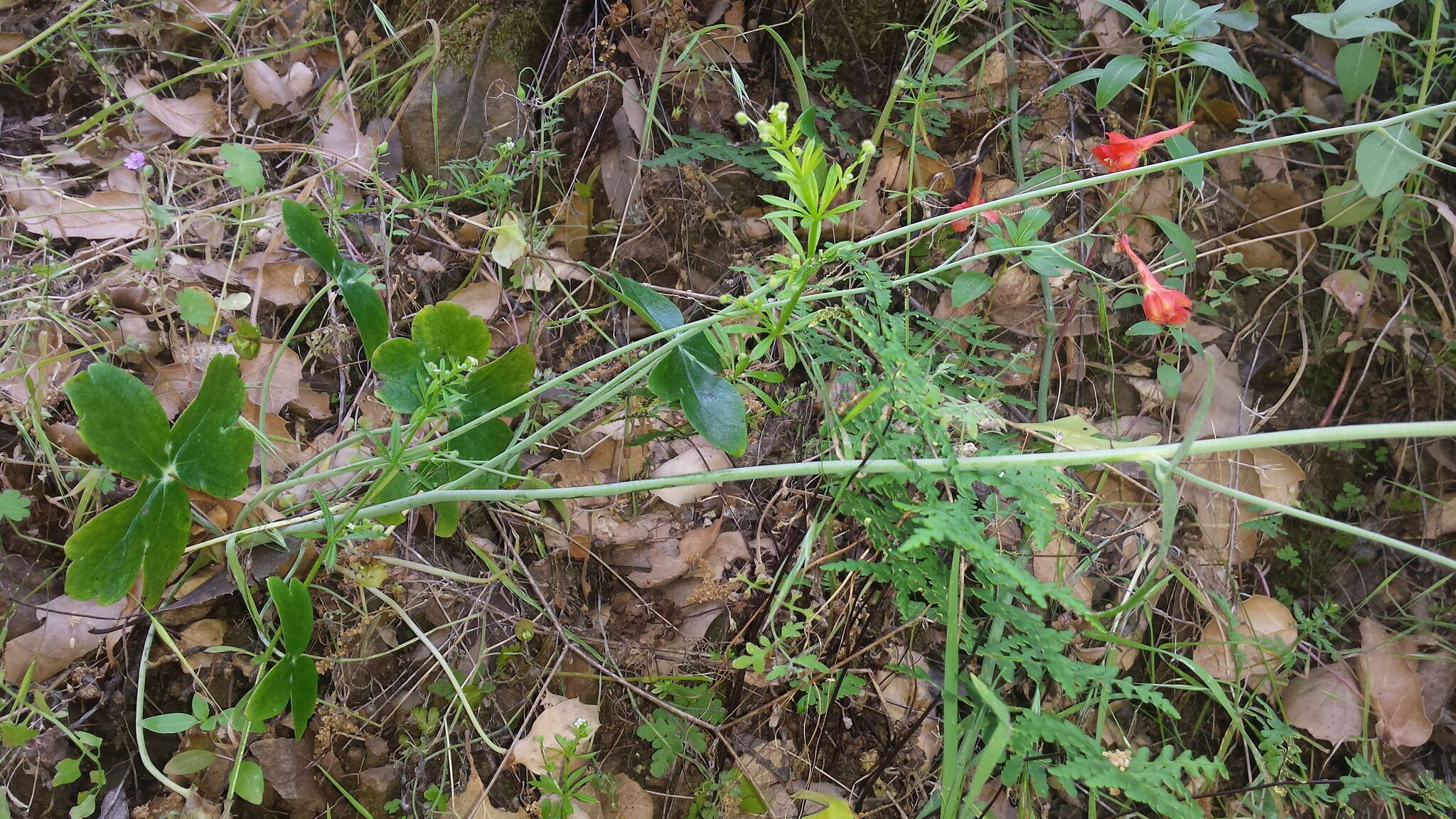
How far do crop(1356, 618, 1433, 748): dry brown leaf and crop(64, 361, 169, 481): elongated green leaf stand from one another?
2.20 m

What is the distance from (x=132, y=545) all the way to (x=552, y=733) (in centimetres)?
67

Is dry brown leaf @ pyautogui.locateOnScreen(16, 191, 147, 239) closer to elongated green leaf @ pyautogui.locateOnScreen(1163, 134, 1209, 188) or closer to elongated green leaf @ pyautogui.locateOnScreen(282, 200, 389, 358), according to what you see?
elongated green leaf @ pyautogui.locateOnScreen(282, 200, 389, 358)

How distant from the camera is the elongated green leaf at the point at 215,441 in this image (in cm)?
103

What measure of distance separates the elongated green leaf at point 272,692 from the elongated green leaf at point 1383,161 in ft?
6.19

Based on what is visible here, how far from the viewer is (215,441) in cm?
104

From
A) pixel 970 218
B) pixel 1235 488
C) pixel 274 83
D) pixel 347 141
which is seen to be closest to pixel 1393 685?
pixel 1235 488

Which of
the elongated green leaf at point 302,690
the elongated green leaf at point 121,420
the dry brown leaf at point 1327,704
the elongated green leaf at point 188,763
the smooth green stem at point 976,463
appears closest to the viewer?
the smooth green stem at point 976,463

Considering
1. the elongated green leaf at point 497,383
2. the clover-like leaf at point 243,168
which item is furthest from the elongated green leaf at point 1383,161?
the clover-like leaf at point 243,168

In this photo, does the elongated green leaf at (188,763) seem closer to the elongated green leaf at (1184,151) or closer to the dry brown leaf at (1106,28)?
the elongated green leaf at (1184,151)

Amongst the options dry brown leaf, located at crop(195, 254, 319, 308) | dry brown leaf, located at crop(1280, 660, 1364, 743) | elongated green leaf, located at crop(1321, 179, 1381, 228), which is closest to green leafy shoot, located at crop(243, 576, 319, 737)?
dry brown leaf, located at crop(195, 254, 319, 308)

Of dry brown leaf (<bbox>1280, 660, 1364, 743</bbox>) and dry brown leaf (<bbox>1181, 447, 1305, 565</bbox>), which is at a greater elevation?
dry brown leaf (<bbox>1181, 447, 1305, 565</bbox>)

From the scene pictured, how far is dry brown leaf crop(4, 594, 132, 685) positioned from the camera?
1.20 m

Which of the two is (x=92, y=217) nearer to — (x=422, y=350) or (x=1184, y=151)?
(x=422, y=350)

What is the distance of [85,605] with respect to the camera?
1232mm
